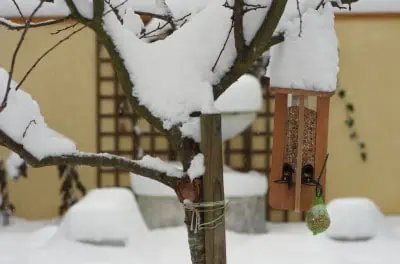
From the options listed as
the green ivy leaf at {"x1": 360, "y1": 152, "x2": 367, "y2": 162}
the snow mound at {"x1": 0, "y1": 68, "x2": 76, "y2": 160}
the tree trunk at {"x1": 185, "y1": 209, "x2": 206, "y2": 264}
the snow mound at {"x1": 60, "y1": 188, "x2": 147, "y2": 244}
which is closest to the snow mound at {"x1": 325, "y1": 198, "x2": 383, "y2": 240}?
the green ivy leaf at {"x1": 360, "y1": 152, "x2": 367, "y2": 162}

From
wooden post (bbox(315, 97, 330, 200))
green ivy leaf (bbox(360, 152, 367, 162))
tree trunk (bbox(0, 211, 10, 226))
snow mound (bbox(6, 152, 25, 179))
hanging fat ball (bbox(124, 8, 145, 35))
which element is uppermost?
hanging fat ball (bbox(124, 8, 145, 35))

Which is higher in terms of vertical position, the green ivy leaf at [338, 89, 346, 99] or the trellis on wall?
the green ivy leaf at [338, 89, 346, 99]

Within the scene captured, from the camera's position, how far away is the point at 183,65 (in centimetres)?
219

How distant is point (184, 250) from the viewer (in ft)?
15.9

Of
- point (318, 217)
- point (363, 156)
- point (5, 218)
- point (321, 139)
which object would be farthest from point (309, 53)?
point (5, 218)

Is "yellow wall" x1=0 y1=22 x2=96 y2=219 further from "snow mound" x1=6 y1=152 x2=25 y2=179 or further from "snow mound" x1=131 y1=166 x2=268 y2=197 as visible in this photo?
"snow mound" x1=131 y1=166 x2=268 y2=197

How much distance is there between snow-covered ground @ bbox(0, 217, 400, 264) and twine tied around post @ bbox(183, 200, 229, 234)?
2458 mm

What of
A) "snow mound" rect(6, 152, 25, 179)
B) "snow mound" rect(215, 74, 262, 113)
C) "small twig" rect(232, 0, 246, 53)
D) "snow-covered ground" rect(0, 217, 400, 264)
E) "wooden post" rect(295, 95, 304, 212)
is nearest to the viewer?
"small twig" rect(232, 0, 246, 53)

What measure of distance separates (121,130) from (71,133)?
51 cm

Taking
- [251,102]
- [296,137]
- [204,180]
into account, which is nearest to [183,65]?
[204,180]

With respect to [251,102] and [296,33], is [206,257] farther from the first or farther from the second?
[251,102]

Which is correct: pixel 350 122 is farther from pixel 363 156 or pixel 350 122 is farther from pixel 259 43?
pixel 259 43

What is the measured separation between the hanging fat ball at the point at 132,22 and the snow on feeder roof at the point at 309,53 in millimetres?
623

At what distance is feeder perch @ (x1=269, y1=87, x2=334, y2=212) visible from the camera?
8.09 feet
